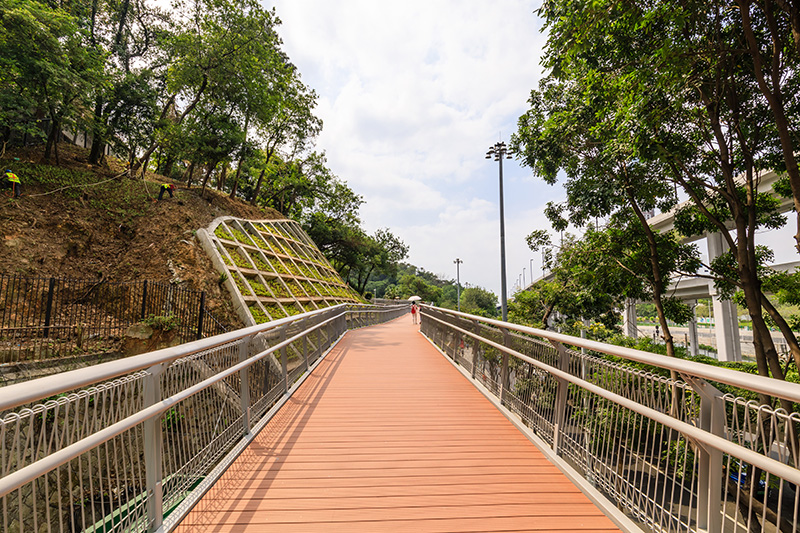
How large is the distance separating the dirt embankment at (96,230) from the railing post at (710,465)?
13541 millimetres

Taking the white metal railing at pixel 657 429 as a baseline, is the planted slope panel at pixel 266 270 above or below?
above

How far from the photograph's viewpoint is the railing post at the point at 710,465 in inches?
67.4

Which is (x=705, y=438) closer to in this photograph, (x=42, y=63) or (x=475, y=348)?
(x=475, y=348)

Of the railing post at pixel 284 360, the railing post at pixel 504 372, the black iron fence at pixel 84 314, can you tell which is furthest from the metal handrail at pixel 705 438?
the black iron fence at pixel 84 314

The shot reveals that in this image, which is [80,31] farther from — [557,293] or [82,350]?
[557,293]

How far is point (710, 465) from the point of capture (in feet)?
5.71

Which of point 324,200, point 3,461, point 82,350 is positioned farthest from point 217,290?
point 324,200

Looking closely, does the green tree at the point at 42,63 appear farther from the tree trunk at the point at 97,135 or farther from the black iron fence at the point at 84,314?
the black iron fence at the point at 84,314

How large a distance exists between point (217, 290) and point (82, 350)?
204 inches

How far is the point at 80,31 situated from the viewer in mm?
14648

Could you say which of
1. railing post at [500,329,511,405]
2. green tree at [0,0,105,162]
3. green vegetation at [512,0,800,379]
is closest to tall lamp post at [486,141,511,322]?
green vegetation at [512,0,800,379]

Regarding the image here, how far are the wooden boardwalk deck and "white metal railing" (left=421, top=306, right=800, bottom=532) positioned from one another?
29 centimetres

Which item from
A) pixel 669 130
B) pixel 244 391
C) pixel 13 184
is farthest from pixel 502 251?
pixel 13 184

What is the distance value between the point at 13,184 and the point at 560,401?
17992 mm
